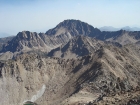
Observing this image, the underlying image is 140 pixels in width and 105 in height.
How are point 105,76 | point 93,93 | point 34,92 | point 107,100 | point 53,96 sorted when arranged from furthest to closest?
point 34,92 < point 53,96 < point 105,76 < point 93,93 < point 107,100

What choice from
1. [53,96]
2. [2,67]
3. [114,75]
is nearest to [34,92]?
[53,96]

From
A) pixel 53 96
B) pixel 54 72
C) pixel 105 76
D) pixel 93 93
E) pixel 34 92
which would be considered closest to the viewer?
pixel 93 93

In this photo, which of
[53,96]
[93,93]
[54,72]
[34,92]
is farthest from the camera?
[54,72]

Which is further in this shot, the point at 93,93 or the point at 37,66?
the point at 37,66

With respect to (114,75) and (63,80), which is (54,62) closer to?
(63,80)

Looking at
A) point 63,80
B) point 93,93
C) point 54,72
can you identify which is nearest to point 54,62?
point 54,72

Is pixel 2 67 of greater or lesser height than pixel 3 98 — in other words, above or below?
above

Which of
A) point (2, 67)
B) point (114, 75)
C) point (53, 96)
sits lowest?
point (53, 96)

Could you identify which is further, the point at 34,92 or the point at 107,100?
the point at 34,92

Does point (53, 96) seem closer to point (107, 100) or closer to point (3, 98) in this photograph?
point (3, 98)
